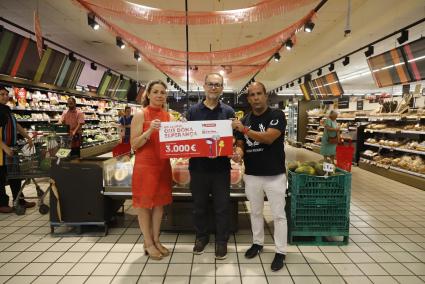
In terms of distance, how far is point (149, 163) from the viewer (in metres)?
2.88

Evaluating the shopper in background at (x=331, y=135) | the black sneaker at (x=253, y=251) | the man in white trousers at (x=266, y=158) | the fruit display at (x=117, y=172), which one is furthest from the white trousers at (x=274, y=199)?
the shopper in background at (x=331, y=135)

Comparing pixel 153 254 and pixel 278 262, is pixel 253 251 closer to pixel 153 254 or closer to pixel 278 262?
pixel 278 262

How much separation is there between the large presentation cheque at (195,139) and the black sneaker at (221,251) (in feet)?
3.31

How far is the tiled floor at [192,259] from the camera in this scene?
269cm

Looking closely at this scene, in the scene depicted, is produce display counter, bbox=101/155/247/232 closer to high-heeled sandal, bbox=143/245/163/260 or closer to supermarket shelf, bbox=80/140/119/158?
high-heeled sandal, bbox=143/245/163/260

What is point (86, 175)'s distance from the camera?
11.3 ft

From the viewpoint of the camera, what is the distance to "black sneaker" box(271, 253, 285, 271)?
2.79 m

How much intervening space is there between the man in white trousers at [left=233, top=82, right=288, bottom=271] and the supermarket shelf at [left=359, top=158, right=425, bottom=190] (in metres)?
5.10

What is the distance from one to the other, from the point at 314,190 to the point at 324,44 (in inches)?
311

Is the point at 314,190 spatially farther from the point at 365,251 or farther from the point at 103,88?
the point at 103,88

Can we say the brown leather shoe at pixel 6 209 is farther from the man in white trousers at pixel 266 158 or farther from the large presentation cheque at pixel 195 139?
the man in white trousers at pixel 266 158

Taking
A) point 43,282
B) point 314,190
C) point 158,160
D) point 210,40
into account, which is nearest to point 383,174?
point 314,190

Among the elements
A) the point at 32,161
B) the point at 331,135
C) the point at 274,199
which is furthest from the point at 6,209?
the point at 331,135

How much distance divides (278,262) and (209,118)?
1.59 metres
